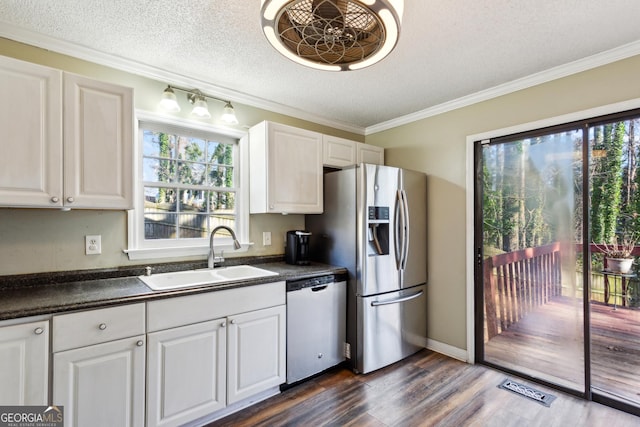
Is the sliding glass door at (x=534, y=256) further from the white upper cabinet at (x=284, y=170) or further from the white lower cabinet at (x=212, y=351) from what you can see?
the white lower cabinet at (x=212, y=351)

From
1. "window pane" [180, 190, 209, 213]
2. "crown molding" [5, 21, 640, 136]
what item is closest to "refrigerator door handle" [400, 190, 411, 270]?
"crown molding" [5, 21, 640, 136]

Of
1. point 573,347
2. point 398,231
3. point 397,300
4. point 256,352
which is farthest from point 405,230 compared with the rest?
point 256,352

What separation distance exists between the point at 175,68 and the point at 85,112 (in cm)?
78

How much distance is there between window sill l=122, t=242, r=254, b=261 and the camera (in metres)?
2.25

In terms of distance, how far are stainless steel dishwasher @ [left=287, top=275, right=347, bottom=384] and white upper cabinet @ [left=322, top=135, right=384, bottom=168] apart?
120 cm

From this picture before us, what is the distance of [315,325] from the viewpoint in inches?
97.3

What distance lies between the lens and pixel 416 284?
9.80 ft

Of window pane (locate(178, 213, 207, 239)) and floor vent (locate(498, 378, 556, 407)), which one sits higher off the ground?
window pane (locate(178, 213, 207, 239))

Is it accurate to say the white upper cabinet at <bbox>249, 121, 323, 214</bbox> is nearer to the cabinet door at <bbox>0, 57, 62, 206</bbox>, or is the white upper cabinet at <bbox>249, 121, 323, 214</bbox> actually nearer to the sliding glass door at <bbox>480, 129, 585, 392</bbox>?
the cabinet door at <bbox>0, 57, 62, 206</bbox>

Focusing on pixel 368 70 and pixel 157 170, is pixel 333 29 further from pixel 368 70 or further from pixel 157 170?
pixel 157 170

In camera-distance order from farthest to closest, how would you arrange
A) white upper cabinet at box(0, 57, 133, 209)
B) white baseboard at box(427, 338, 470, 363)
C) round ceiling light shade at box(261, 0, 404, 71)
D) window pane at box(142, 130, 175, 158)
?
1. white baseboard at box(427, 338, 470, 363)
2. window pane at box(142, 130, 175, 158)
3. white upper cabinet at box(0, 57, 133, 209)
4. round ceiling light shade at box(261, 0, 404, 71)

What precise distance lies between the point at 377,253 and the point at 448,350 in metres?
1.25

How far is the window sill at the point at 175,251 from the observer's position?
2.25m

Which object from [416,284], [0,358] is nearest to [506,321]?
[416,284]
